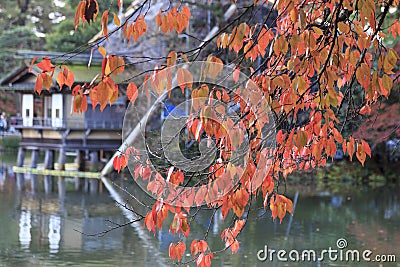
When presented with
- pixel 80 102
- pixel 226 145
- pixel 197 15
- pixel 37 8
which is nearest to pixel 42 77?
pixel 80 102

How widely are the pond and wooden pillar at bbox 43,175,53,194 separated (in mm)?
808

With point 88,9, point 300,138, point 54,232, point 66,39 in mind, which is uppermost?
point 66,39

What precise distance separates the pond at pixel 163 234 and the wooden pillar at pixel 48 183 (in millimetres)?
808

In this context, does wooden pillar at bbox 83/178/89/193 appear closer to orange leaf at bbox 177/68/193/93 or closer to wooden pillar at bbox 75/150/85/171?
wooden pillar at bbox 75/150/85/171

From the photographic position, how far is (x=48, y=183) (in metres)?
15.1

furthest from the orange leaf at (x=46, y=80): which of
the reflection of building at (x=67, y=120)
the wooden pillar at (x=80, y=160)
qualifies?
the wooden pillar at (x=80, y=160)

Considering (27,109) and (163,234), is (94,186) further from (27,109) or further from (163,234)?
(163,234)

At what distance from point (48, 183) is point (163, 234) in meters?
7.01

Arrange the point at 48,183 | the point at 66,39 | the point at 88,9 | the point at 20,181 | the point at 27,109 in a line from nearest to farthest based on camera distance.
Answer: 1. the point at 88,9
2. the point at 48,183
3. the point at 20,181
4. the point at 27,109
5. the point at 66,39

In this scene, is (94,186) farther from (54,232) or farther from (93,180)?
(54,232)

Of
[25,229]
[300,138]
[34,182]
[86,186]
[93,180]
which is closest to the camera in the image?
[300,138]

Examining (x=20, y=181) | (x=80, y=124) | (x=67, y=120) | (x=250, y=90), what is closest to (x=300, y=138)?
(x=250, y=90)

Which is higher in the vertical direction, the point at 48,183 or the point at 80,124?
the point at 80,124

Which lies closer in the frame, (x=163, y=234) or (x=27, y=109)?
(x=163, y=234)
